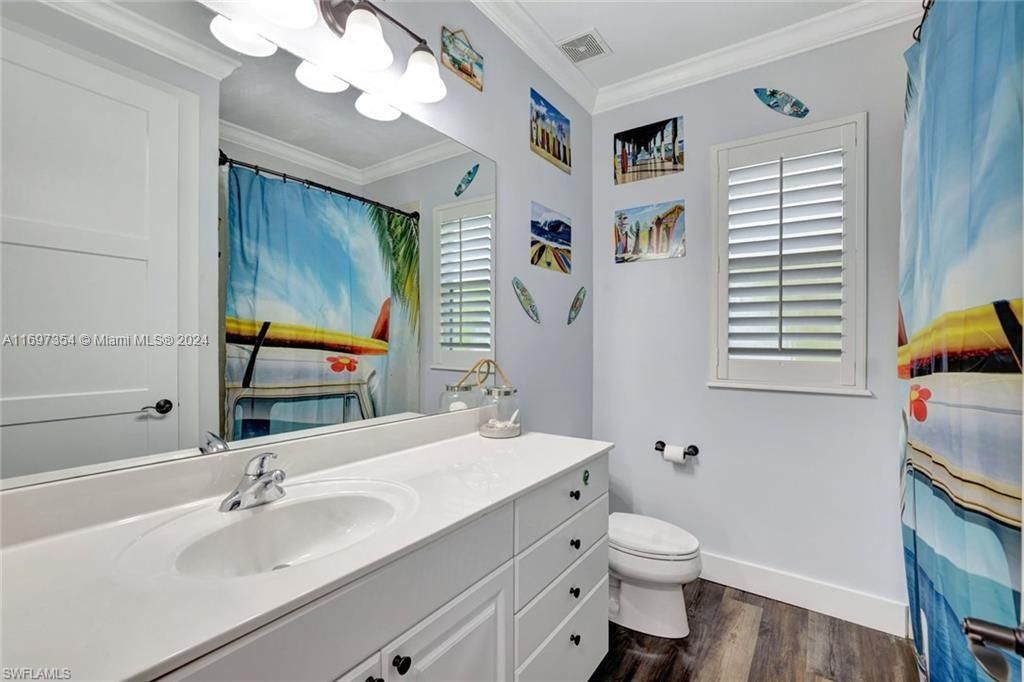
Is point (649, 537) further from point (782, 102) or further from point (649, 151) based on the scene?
point (782, 102)

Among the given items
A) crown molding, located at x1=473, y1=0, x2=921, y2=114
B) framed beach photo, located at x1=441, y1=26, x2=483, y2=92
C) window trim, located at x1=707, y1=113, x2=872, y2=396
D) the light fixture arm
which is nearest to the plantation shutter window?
framed beach photo, located at x1=441, y1=26, x2=483, y2=92

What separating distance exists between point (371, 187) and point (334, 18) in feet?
1.49

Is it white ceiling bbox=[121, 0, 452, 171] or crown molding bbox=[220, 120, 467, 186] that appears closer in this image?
white ceiling bbox=[121, 0, 452, 171]

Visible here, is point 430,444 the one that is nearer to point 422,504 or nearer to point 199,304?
point 422,504

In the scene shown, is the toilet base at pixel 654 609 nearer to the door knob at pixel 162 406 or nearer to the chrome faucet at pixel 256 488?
the chrome faucet at pixel 256 488

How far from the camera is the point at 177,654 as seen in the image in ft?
1.66

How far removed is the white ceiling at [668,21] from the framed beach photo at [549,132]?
0.28 metres

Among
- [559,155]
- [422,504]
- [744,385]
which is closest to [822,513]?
[744,385]

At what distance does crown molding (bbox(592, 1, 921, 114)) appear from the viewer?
1.81 metres

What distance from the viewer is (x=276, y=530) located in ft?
3.11

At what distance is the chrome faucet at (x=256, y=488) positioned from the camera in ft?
3.02

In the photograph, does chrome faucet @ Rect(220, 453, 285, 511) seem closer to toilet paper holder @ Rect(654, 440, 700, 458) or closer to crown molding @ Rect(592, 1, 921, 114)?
toilet paper holder @ Rect(654, 440, 700, 458)

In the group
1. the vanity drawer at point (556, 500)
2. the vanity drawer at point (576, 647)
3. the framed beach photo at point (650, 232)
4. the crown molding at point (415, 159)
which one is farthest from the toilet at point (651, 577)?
the crown molding at point (415, 159)

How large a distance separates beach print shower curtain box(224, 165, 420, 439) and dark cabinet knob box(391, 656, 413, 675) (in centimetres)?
64
